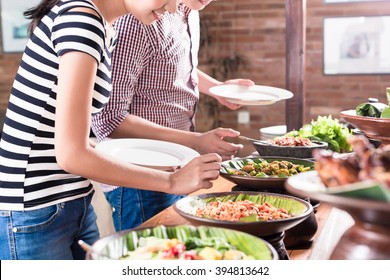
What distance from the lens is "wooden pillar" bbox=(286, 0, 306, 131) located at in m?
2.72

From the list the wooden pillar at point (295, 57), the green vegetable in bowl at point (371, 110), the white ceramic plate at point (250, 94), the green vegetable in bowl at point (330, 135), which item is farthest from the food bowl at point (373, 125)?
the wooden pillar at point (295, 57)

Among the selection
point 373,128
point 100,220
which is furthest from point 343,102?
point 373,128

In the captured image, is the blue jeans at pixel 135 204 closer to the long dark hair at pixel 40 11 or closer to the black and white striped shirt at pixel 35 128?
the black and white striped shirt at pixel 35 128

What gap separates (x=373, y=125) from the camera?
6.93 feet

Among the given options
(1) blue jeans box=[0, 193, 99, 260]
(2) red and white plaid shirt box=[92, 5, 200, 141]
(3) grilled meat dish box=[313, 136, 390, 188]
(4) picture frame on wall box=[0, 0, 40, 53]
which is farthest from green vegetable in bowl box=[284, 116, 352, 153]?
(4) picture frame on wall box=[0, 0, 40, 53]

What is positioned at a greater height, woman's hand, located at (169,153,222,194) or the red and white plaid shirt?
the red and white plaid shirt

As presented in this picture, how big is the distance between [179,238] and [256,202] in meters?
0.43

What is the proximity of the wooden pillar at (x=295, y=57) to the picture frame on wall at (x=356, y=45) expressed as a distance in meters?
A: 3.22

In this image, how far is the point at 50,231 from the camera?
154 cm

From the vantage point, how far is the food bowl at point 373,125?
81.5 inches

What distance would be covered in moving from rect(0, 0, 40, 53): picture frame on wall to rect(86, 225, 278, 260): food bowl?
6.11 m

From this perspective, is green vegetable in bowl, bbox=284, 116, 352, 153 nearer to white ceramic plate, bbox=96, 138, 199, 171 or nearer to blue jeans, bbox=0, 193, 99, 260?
white ceramic plate, bbox=96, 138, 199, 171

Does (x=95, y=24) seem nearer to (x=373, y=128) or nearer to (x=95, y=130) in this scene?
(x=95, y=130)

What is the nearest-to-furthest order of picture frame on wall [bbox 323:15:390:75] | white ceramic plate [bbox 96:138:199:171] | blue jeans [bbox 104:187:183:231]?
white ceramic plate [bbox 96:138:199:171], blue jeans [bbox 104:187:183:231], picture frame on wall [bbox 323:15:390:75]
